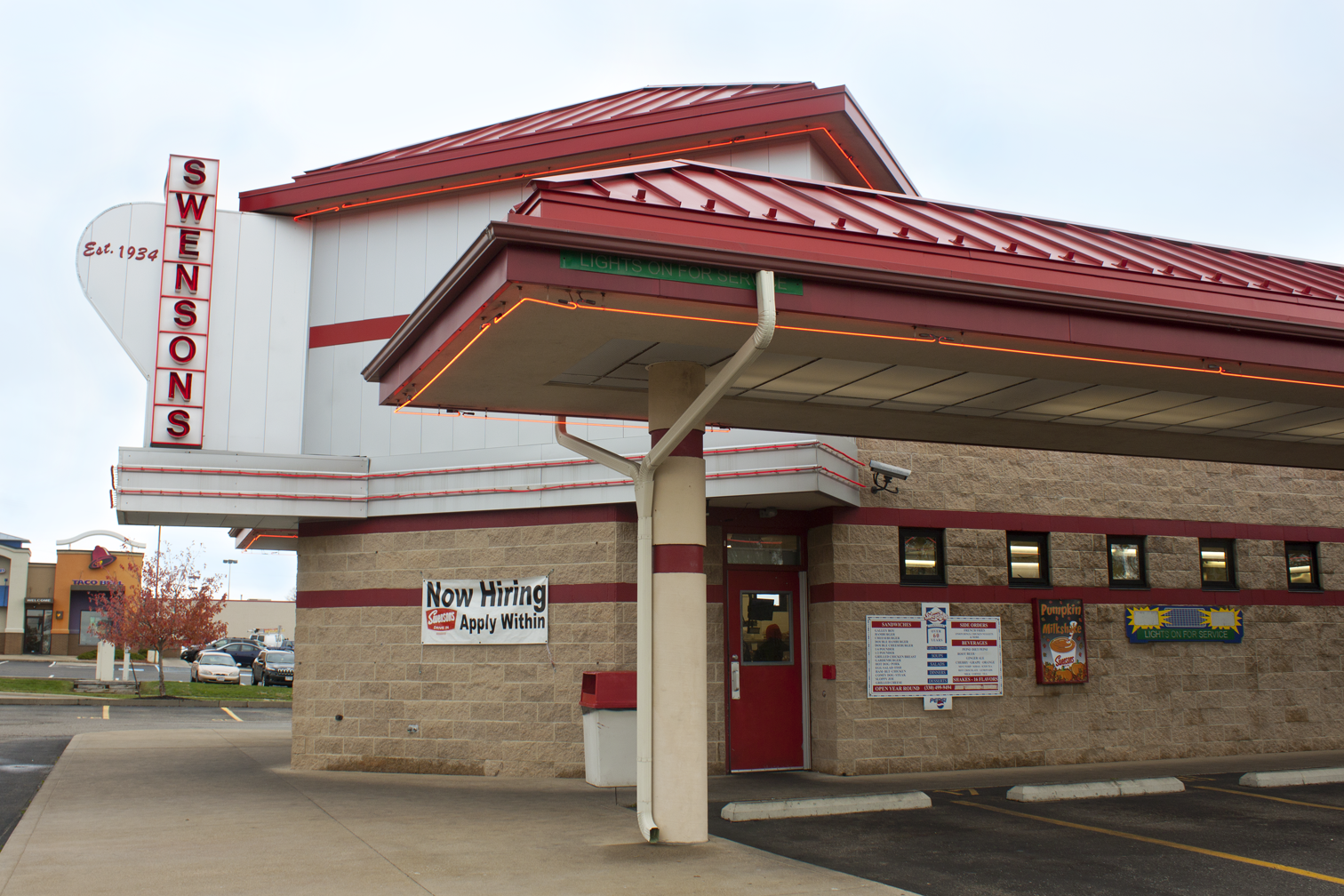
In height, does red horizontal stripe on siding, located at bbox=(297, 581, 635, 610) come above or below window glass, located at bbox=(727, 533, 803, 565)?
below

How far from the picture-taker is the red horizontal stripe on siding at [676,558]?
352 inches

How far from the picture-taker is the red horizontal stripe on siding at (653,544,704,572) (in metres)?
8.94

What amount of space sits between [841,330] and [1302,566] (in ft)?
42.9

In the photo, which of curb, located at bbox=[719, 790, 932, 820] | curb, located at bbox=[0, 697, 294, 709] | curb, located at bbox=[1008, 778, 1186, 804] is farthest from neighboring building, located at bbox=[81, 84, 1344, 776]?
curb, located at bbox=[0, 697, 294, 709]

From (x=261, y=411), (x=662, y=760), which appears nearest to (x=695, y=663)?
(x=662, y=760)

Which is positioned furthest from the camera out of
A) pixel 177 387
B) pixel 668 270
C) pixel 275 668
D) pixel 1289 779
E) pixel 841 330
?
pixel 275 668

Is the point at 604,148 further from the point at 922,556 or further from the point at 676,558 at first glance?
the point at 676,558

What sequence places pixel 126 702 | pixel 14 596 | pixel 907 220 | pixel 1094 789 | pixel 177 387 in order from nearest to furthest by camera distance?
1. pixel 907 220
2. pixel 1094 789
3. pixel 177 387
4. pixel 126 702
5. pixel 14 596

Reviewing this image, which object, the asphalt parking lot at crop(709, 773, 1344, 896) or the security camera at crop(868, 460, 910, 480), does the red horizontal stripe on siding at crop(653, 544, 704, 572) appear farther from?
the security camera at crop(868, 460, 910, 480)

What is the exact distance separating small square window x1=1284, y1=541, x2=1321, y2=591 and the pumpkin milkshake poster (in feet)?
15.0

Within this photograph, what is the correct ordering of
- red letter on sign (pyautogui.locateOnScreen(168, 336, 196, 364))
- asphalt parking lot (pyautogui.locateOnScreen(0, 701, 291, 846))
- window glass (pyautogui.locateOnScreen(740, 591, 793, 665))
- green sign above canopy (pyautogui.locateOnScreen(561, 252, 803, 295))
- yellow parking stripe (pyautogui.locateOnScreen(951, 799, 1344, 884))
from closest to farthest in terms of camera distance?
green sign above canopy (pyautogui.locateOnScreen(561, 252, 803, 295)) < yellow parking stripe (pyautogui.locateOnScreen(951, 799, 1344, 884)) < asphalt parking lot (pyautogui.locateOnScreen(0, 701, 291, 846)) < window glass (pyautogui.locateOnScreen(740, 591, 793, 665)) < red letter on sign (pyautogui.locateOnScreen(168, 336, 196, 364))

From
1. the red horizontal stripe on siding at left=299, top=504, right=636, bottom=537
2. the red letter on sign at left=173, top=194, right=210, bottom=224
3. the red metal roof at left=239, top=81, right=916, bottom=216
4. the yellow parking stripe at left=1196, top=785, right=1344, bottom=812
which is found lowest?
the yellow parking stripe at left=1196, top=785, right=1344, bottom=812

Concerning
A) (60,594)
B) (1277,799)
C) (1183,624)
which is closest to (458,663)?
(1277,799)

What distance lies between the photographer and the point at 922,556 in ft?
47.6
